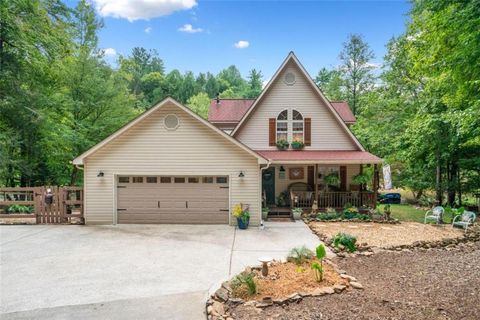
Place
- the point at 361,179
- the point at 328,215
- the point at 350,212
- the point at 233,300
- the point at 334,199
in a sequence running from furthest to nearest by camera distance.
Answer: the point at 334,199, the point at 361,179, the point at 350,212, the point at 328,215, the point at 233,300

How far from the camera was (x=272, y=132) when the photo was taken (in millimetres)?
14797

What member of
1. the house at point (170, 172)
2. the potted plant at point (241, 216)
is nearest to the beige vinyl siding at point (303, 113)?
the house at point (170, 172)

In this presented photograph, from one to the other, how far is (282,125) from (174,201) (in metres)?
6.48

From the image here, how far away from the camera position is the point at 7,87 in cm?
1438

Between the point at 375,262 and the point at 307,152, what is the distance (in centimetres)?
797

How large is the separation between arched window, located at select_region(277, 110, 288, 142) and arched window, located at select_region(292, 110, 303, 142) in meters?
0.34

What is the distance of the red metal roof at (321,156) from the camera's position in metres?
13.2

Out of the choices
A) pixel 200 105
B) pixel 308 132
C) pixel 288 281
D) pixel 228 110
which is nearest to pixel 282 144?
pixel 308 132

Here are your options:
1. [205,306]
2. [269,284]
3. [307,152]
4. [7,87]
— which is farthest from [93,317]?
[7,87]

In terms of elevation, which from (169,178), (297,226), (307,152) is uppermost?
(307,152)

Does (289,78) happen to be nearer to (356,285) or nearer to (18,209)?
(356,285)

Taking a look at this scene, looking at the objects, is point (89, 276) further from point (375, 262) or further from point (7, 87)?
point (7, 87)

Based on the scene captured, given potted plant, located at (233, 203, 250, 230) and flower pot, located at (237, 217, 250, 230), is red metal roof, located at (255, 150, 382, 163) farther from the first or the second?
flower pot, located at (237, 217, 250, 230)

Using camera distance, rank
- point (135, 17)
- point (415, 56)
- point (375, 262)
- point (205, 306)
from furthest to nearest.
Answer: point (135, 17) < point (415, 56) < point (375, 262) < point (205, 306)
